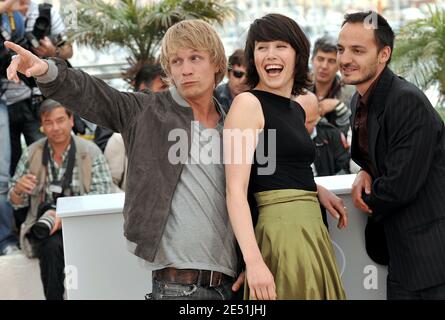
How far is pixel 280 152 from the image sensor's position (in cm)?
257

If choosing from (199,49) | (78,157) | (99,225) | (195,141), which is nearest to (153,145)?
(195,141)

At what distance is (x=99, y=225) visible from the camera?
10.4 ft

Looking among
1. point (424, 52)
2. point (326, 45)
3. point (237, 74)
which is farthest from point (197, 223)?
point (424, 52)

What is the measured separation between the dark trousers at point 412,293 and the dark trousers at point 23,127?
129 inches

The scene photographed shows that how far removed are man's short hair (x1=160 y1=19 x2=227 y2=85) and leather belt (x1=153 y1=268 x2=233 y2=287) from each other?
2.30ft

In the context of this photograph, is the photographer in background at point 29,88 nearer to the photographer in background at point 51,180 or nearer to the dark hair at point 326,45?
the photographer in background at point 51,180

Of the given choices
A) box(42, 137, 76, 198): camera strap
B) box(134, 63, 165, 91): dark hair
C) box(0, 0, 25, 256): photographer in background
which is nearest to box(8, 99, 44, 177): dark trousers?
box(0, 0, 25, 256): photographer in background

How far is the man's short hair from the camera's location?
2.60 metres

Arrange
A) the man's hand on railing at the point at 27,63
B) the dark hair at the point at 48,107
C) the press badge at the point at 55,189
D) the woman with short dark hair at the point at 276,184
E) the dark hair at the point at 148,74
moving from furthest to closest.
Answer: the dark hair at the point at 148,74, the dark hair at the point at 48,107, the press badge at the point at 55,189, the woman with short dark hair at the point at 276,184, the man's hand on railing at the point at 27,63

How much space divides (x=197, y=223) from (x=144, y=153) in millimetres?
300

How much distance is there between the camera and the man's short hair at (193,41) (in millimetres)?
2600

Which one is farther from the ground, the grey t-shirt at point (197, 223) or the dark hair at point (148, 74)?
the dark hair at point (148, 74)

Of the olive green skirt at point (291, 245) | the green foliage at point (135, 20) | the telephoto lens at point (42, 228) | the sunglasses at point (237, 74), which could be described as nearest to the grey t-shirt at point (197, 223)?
the olive green skirt at point (291, 245)

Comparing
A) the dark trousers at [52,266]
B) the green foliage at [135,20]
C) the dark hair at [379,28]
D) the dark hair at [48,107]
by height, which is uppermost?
the green foliage at [135,20]
